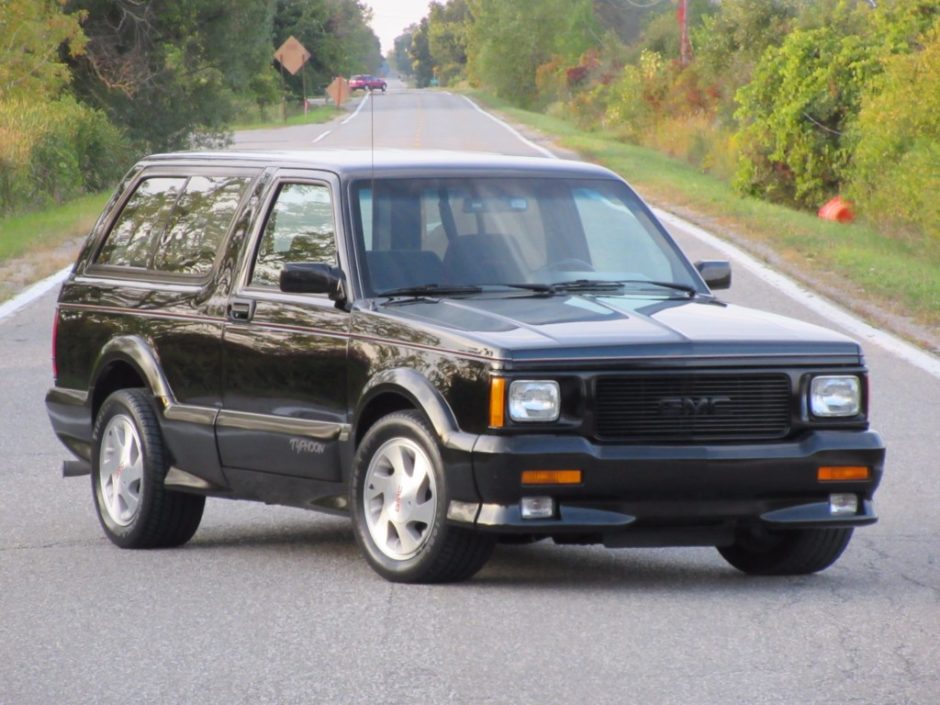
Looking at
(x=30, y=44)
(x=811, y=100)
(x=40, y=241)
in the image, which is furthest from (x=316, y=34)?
(x=40, y=241)

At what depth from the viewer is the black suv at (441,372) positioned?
6.67m

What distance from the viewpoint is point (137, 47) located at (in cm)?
3925

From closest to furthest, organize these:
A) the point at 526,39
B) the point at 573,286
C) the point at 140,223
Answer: the point at 573,286 → the point at 140,223 → the point at 526,39

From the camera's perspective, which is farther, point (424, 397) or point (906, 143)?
point (906, 143)

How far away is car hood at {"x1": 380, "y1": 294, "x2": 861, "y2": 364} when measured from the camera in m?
6.67

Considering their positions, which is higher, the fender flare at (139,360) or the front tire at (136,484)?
the fender flare at (139,360)

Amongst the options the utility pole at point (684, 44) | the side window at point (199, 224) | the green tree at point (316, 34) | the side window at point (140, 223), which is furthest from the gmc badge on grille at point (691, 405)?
the green tree at point (316, 34)

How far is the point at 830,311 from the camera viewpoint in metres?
17.1

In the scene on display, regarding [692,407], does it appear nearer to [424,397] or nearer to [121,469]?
[424,397]

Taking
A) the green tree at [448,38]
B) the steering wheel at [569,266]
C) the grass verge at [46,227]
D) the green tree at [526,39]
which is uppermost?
the steering wheel at [569,266]

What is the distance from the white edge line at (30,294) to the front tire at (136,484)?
938 centimetres

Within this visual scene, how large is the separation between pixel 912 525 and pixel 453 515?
2.68 metres

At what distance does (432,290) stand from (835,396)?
1623 mm

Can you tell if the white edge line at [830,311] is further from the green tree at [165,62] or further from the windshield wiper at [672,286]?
the green tree at [165,62]
